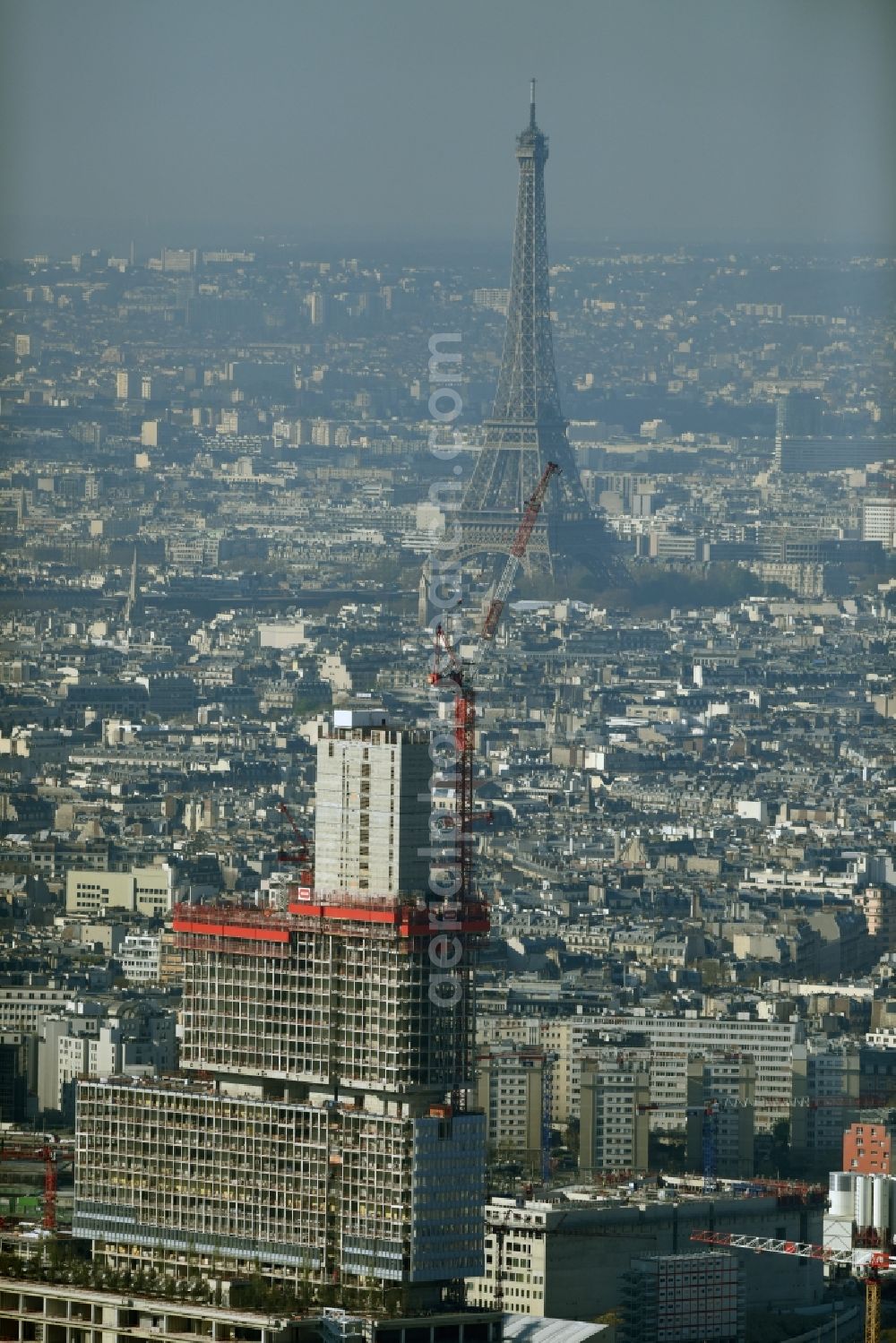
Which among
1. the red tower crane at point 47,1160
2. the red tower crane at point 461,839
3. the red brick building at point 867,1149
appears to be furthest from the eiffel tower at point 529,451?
the red tower crane at point 47,1160

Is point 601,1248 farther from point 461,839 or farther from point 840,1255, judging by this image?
point 461,839

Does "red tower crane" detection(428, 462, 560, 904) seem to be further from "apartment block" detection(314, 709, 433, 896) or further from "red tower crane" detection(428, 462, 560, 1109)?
"apartment block" detection(314, 709, 433, 896)

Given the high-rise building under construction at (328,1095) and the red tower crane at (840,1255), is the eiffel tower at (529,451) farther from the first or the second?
the high-rise building under construction at (328,1095)

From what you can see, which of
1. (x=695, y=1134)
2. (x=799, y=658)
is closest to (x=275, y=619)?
(x=799, y=658)

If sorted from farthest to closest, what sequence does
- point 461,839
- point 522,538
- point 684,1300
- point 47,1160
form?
point 522,538, point 47,1160, point 684,1300, point 461,839

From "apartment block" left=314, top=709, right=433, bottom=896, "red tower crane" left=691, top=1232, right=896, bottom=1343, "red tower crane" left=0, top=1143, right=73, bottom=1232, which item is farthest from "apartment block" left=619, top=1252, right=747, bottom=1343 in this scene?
"red tower crane" left=0, top=1143, right=73, bottom=1232

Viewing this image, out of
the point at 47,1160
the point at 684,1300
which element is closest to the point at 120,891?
the point at 47,1160
